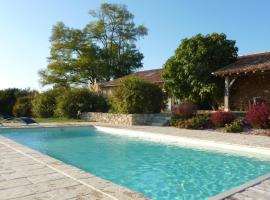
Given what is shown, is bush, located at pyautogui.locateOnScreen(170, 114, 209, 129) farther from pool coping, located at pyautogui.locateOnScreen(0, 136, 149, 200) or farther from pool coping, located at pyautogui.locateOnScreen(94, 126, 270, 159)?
pool coping, located at pyautogui.locateOnScreen(0, 136, 149, 200)

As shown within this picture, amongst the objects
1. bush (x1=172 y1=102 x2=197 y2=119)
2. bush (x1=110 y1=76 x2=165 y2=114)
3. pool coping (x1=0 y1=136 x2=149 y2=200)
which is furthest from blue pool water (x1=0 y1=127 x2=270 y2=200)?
bush (x1=110 y1=76 x2=165 y2=114)

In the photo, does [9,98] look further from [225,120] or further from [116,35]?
[225,120]

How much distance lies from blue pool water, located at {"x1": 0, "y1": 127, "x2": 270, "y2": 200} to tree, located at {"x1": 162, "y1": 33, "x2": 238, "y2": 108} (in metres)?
7.64

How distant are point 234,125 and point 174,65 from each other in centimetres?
777

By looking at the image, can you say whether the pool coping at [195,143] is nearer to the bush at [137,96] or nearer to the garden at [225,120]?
the garden at [225,120]

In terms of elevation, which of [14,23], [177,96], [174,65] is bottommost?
[177,96]

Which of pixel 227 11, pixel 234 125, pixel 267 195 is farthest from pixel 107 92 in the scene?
pixel 267 195

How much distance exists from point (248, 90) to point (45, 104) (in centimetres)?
1583

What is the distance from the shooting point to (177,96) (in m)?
22.0

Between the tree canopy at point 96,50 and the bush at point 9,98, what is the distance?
31.7 ft

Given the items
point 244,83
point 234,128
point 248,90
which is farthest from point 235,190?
point 244,83

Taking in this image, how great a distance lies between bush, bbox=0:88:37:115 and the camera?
30.8 metres

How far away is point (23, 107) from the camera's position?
28547 millimetres

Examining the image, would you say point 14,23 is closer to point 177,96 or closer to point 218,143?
point 177,96
